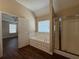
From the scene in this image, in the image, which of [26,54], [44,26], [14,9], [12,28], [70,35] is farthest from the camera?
[12,28]

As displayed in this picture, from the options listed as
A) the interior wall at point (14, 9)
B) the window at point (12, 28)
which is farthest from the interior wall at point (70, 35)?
the window at point (12, 28)

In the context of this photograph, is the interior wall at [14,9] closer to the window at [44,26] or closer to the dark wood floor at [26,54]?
the dark wood floor at [26,54]

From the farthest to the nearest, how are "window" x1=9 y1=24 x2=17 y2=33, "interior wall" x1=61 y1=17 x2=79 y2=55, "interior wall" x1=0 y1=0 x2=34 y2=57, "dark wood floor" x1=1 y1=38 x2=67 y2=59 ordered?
"window" x1=9 y1=24 x2=17 y2=33 → "interior wall" x1=0 y1=0 x2=34 y2=57 → "dark wood floor" x1=1 y1=38 x2=67 y2=59 → "interior wall" x1=61 y1=17 x2=79 y2=55

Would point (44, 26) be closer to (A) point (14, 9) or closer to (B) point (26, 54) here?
→ (A) point (14, 9)

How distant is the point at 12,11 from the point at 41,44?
2379 millimetres

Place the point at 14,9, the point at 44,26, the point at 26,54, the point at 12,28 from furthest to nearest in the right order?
1. the point at 12,28
2. the point at 44,26
3. the point at 14,9
4. the point at 26,54

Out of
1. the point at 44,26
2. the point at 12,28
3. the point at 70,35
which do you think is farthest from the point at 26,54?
the point at 12,28

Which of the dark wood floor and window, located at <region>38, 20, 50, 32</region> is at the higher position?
window, located at <region>38, 20, 50, 32</region>

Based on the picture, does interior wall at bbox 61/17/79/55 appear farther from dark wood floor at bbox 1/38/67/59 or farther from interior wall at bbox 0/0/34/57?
interior wall at bbox 0/0/34/57

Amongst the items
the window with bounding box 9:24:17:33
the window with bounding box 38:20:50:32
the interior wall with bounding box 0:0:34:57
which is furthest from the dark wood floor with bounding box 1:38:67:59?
the window with bounding box 9:24:17:33

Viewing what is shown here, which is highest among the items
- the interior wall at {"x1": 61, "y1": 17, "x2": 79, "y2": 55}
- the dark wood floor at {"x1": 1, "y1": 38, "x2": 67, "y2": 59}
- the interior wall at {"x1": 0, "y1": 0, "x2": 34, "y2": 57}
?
the interior wall at {"x1": 0, "y1": 0, "x2": 34, "y2": 57}

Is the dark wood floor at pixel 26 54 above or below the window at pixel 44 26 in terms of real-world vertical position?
below

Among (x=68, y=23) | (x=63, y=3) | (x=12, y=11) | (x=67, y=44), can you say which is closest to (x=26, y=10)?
(x=12, y=11)

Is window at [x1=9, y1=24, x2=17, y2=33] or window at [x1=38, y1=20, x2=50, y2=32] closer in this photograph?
window at [x1=38, y1=20, x2=50, y2=32]
